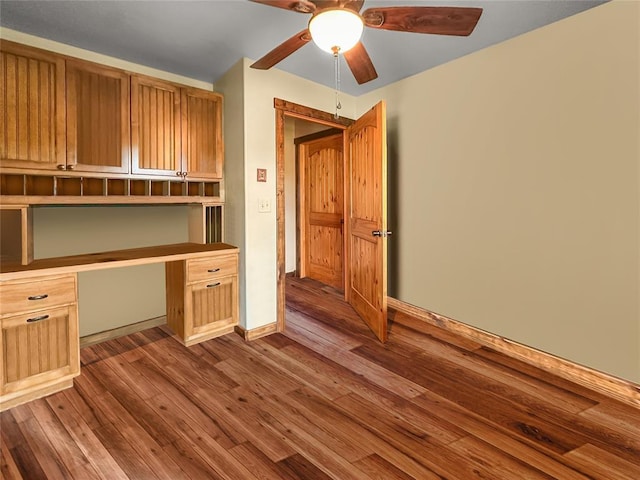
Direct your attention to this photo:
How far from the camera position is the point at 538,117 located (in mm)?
2428

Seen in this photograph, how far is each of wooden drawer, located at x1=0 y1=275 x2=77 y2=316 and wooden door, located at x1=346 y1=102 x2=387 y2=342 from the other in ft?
7.11

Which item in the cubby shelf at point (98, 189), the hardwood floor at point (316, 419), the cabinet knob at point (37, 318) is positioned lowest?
the hardwood floor at point (316, 419)

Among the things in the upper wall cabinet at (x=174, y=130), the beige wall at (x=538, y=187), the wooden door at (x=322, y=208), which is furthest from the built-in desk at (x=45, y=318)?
the wooden door at (x=322, y=208)

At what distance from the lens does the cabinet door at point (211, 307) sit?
2.79 metres

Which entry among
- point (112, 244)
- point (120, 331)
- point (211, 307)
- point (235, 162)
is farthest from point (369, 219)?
point (120, 331)

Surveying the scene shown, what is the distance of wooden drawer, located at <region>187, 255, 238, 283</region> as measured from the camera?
277 centimetres

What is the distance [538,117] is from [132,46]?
289cm

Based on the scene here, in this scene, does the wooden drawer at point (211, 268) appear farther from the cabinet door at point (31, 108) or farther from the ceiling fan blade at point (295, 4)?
the ceiling fan blade at point (295, 4)

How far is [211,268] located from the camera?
113 inches

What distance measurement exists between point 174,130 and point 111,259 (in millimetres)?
1126

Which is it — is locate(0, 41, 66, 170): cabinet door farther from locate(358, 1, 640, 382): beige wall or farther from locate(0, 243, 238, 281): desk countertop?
locate(358, 1, 640, 382): beige wall

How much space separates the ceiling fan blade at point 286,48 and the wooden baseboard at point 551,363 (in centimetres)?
246

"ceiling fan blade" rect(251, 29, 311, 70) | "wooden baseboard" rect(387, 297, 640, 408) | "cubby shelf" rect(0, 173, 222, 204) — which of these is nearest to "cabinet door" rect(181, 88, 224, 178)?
"cubby shelf" rect(0, 173, 222, 204)

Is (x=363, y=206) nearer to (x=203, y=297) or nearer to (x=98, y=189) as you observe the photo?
(x=203, y=297)
